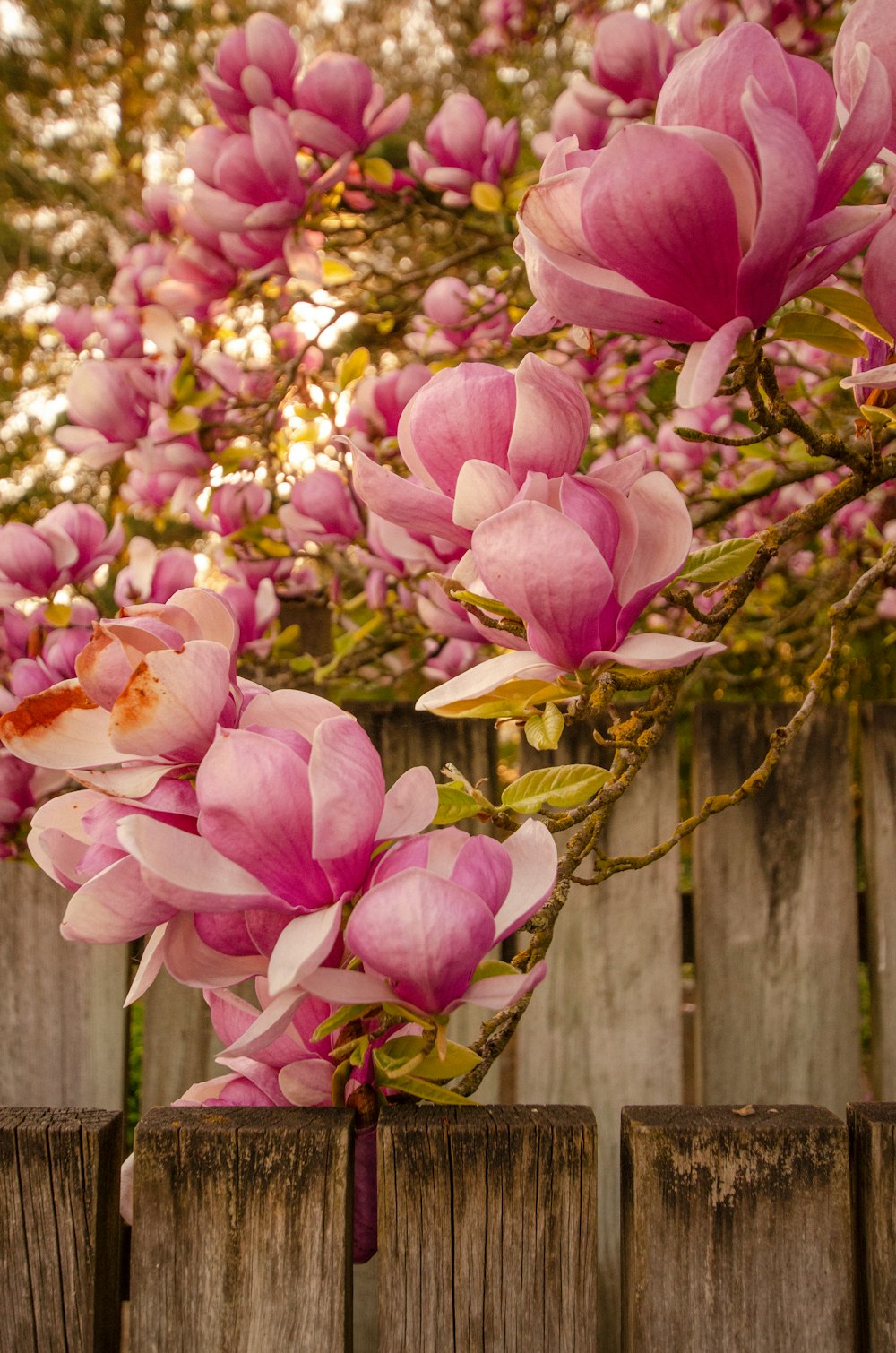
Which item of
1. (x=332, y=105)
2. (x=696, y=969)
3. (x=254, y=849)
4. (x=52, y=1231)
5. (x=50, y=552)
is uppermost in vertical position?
(x=332, y=105)

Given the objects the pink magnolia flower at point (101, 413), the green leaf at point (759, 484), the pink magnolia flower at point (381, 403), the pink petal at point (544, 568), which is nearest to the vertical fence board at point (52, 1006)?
the pink magnolia flower at point (101, 413)

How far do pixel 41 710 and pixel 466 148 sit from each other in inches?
44.4

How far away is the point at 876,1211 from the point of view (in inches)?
24.0

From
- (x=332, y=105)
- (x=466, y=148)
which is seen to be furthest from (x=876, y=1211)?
(x=466, y=148)

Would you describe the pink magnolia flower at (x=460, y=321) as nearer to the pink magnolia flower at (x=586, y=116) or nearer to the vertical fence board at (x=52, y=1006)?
the pink magnolia flower at (x=586, y=116)

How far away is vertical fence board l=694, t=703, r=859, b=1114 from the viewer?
51.8 inches

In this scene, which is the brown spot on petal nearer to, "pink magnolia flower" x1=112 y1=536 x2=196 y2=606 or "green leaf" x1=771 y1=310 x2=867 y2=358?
"green leaf" x1=771 y1=310 x2=867 y2=358

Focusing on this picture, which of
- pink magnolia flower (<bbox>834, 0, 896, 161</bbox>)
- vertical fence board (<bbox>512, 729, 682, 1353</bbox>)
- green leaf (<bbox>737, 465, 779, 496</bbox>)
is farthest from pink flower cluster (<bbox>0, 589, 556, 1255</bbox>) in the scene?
vertical fence board (<bbox>512, 729, 682, 1353</bbox>)

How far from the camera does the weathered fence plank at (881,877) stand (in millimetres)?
1329

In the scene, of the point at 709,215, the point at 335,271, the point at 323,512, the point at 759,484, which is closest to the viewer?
the point at 709,215

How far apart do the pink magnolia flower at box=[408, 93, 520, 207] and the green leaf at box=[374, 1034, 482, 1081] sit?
47.1 inches

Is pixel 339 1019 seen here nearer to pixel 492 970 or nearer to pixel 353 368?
pixel 492 970

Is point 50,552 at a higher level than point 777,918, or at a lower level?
higher

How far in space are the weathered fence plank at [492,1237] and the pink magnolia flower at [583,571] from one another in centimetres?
26
